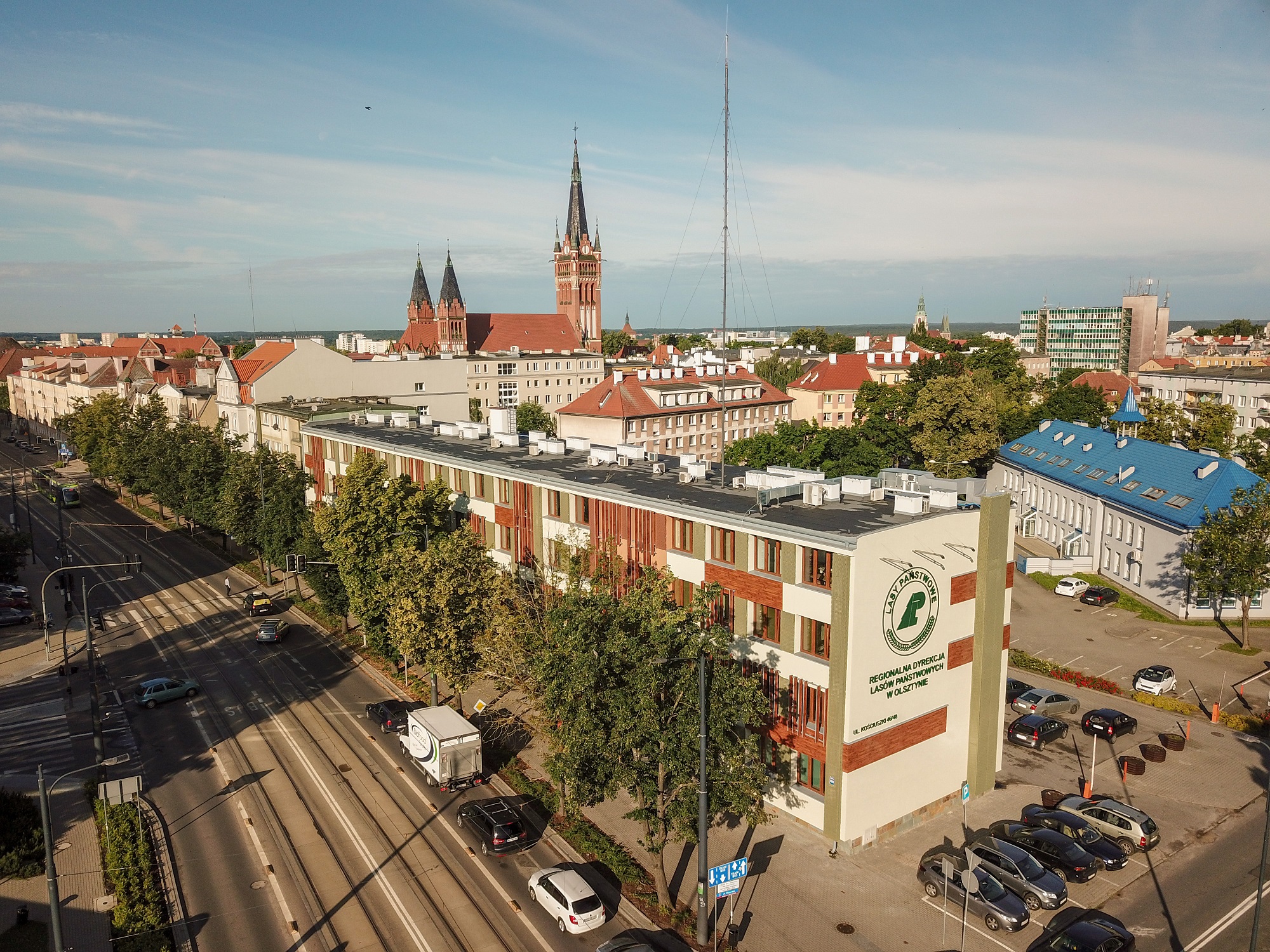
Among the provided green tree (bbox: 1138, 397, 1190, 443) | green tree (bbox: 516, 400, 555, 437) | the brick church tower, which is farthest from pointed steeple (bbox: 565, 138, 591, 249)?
green tree (bbox: 1138, 397, 1190, 443)

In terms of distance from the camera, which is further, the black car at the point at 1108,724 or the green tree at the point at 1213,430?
the green tree at the point at 1213,430

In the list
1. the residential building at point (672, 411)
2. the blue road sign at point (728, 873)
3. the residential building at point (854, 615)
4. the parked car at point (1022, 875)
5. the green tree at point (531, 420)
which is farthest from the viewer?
the green tree at point (531, 420)

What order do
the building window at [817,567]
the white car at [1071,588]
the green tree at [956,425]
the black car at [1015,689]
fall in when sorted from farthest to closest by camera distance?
the green tree at [956,425]
the white car at [1071,588]
the black car at [1015,689]
the building window at [817,567]

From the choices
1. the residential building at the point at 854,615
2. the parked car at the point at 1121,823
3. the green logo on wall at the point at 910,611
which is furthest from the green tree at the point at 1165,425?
the green logo on wall at the point at 910,611

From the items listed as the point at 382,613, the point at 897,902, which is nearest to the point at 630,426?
the point at 382,613

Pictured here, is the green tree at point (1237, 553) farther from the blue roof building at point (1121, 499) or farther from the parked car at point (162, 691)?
the parked car at point (162, 691)

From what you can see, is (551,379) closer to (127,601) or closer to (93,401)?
(93,401)
